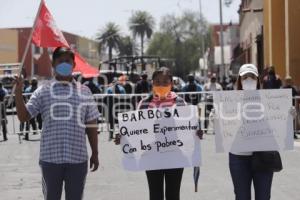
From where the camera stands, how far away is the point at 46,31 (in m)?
8.86

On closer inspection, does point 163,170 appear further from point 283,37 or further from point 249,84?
point 283,37

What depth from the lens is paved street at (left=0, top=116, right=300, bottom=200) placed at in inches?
400

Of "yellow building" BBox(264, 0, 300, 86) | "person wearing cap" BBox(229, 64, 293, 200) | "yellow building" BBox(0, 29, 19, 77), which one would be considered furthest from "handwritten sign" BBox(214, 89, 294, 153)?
"yellow building" BBox(0, 29, 19, 77)

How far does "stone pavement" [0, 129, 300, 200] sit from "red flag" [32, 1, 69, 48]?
7.87 ft

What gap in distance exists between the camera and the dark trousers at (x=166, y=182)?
727 centimetres

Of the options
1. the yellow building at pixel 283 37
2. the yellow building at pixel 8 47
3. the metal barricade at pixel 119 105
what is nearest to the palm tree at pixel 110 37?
the yellow building at pixel 8 47

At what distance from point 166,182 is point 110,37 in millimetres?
120715

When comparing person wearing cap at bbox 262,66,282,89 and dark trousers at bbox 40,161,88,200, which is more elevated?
person wearing cap at bbox 262,66,282,89

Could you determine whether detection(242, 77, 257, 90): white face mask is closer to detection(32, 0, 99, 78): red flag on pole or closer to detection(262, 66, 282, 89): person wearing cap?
detection(32, 0, 99, 78): red flag on pole

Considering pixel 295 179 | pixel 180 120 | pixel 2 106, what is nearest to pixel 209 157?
pixel 295 179

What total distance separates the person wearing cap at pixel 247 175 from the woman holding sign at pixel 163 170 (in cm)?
63

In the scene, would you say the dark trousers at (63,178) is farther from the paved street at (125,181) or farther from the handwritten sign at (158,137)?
the paved street at (125,181)

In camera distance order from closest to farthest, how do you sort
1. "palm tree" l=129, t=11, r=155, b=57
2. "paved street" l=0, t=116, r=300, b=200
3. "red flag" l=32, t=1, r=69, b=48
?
"red flag" l=32, t=1, r=69, b=48, "paved street" l=0, t=116, r=300, b=200, "palm tree" l=129, t=11, r=155, b=57

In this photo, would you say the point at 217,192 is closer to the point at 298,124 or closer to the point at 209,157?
the point at 209,157
